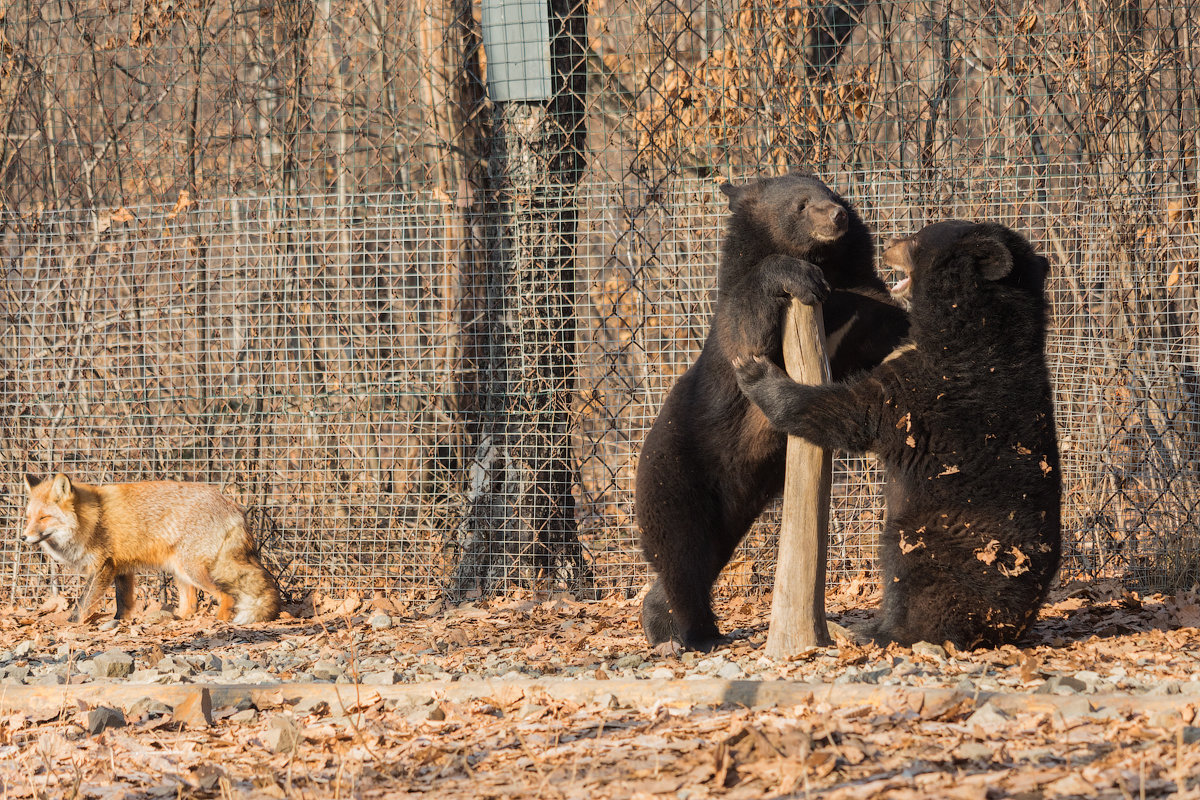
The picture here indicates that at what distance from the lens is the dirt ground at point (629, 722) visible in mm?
2844

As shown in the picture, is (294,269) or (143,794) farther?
(294,269)

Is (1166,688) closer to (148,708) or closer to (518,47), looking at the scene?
(148,708)

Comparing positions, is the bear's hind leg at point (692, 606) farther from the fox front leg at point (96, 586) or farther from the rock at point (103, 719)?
the fox front leg at point (96, 586)

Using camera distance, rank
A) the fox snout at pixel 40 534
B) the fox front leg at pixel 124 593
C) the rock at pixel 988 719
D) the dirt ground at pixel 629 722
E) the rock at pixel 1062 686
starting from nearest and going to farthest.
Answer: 1. the dirt ground at pixel 629 722
2. the rock at pixel 988 719
3. the rock at pixel 1062 686
4. the fox snout at pixel 40 534
5. the fox front leg at pixel 124 593

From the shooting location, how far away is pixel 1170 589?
271 inches

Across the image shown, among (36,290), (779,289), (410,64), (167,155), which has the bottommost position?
(779,289)

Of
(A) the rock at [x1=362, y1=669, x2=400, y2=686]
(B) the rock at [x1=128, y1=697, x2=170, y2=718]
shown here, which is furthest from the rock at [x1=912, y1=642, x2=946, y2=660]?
(B) the rock at [x1=128, y1=697, x2=170, y2=718]

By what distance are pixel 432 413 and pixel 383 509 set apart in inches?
32.6

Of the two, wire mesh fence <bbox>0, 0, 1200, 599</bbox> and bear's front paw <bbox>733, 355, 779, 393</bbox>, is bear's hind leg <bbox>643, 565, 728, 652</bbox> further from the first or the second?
wire mesh fence <bbox>0, 0, 1200, 599</bbox>

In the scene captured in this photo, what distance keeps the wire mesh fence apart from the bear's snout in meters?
2.39

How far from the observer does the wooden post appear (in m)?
4.57

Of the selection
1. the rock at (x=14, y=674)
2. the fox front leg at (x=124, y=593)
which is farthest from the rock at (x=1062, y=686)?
the fox front leg at (x=124, y=593)

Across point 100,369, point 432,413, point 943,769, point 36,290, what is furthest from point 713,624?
point 36,290

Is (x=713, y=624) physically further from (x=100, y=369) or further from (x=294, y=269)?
(x=100, y=369)
